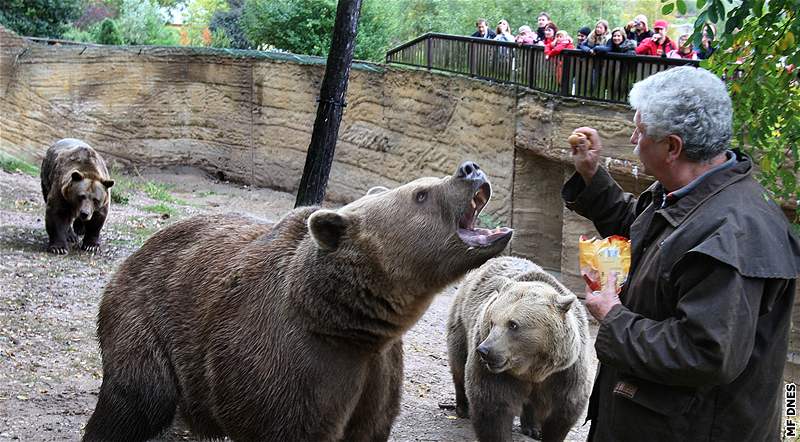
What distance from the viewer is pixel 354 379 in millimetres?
4152

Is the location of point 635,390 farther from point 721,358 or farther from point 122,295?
point 122,295

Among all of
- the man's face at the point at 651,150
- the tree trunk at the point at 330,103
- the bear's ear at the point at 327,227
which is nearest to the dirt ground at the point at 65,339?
the tree trunk at the point at 330,103

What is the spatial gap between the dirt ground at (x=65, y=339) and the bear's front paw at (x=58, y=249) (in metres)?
0.13

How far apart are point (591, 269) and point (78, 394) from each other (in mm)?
4096

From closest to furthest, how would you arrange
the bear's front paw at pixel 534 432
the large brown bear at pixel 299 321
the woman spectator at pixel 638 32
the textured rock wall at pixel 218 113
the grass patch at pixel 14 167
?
the large brown bear at pixel 299 321, the bear's front paw at pixel 534 432, the woman spectator at pixel 638 32, the grass patch at pixel 14 167, the textured rock wall at pixel 218 113

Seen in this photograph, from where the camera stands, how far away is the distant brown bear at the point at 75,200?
11.1 meters

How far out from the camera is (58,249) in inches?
434

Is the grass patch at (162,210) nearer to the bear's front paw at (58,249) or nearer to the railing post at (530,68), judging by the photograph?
the bear's front paw at (58,249)

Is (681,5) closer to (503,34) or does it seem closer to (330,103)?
(330,103)

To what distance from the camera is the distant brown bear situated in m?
11.1

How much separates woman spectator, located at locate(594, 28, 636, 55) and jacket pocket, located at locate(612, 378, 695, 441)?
10.8 m

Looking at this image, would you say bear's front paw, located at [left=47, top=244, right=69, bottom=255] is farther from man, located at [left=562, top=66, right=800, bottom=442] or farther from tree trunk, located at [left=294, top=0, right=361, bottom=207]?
man, located at [left=562, top=66, right=800, bottom=442]

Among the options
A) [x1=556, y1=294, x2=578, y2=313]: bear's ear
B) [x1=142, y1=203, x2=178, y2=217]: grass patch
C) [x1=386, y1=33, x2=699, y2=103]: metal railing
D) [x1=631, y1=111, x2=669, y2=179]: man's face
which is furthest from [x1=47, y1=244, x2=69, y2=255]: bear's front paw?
[x1=631, y1=111, x2=669, y2=179]: man's face

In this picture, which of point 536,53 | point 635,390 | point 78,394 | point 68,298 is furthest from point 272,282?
point 536,53
